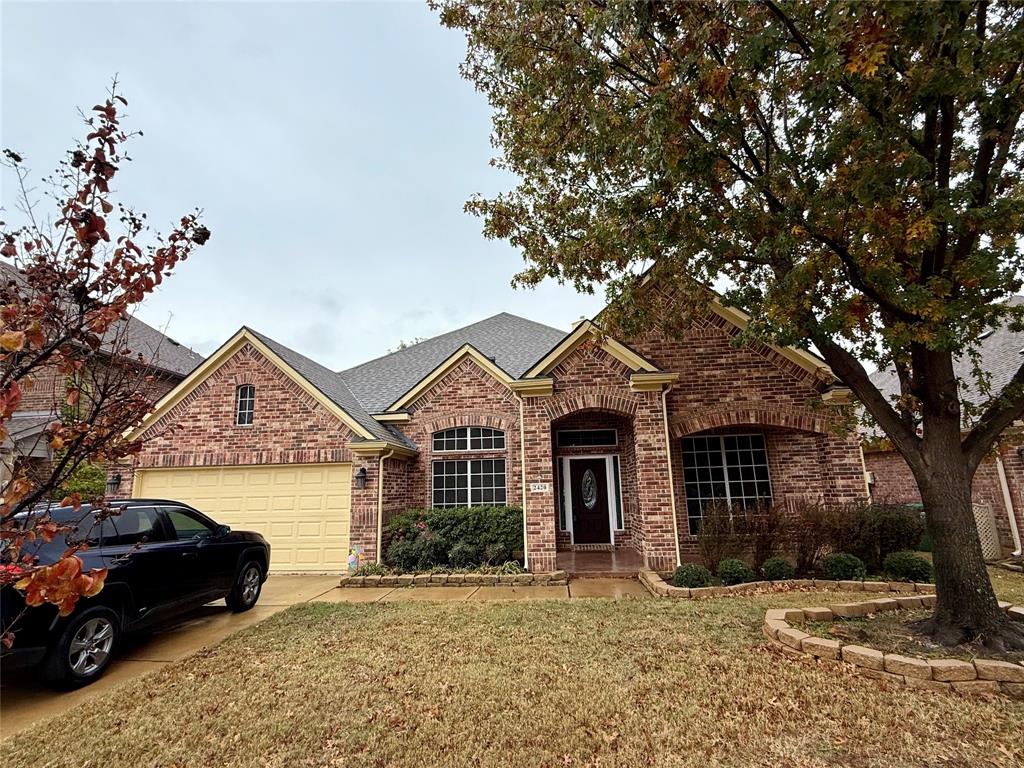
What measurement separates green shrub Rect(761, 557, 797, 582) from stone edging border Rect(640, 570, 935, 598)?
0.30 feet

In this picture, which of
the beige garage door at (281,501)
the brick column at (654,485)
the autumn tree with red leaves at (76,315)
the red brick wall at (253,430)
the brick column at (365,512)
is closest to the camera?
the autumn tree with red leaves at (76,315)

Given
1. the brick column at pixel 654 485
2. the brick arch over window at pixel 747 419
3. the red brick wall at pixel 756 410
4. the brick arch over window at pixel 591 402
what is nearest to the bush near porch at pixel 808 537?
the brick column at pixel 654 485

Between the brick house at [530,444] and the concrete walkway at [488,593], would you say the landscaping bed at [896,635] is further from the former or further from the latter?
the brick house at [530,444]

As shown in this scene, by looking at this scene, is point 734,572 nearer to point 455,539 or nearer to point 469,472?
point 455,539

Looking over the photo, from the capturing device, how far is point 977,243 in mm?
5559

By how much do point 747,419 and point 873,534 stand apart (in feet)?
9.33

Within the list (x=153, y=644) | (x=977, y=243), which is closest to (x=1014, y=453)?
(x=977, y=243)

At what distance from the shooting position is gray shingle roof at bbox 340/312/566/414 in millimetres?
14070

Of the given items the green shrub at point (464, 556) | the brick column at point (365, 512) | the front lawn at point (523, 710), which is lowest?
the front lawn at point (523, 710)

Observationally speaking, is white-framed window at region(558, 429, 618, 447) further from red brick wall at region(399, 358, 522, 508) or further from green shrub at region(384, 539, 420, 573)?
green shrub at region(384, 539, 420, 573)

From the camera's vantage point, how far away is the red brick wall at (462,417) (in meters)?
12.0

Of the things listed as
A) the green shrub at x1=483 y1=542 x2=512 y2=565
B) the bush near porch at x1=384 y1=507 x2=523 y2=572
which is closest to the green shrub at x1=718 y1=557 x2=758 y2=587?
the bush near porch at x1=384 y1=507 x2=523 y2=572

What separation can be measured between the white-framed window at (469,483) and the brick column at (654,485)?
3.65 m

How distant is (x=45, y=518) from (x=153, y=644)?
19.0 ft
